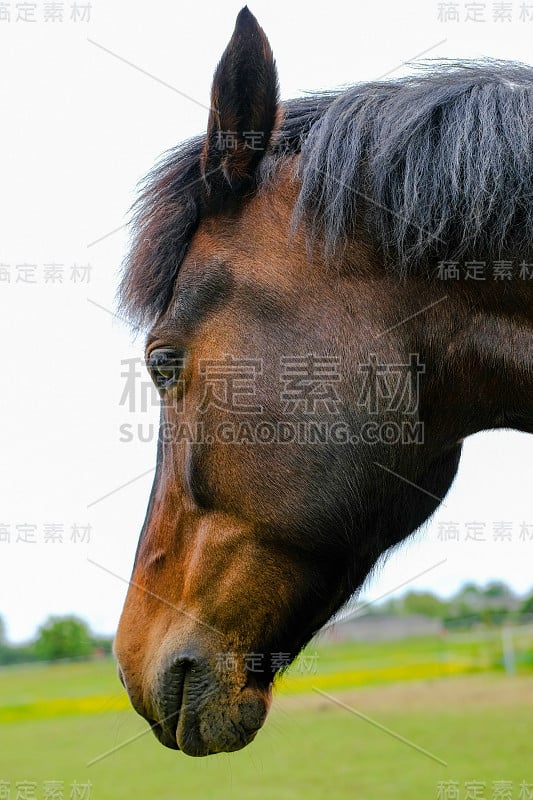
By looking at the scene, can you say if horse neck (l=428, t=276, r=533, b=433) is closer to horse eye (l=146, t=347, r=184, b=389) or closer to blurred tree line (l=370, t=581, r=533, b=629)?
horse eye (l=146, t=347, r=184, b=389)

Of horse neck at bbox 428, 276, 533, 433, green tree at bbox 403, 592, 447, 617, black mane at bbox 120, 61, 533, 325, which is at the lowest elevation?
green tree at bbox 403, 592, 447, 617

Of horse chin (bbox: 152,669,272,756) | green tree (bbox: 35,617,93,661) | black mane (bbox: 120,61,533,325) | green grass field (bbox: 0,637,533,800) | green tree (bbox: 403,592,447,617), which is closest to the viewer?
black mane (bbox: 120,61,533,325)

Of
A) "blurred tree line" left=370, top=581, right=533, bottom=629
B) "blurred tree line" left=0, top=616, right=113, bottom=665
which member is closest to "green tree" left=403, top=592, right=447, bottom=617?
"blurred tree line" left=370, top=581, right=533, bottom=629

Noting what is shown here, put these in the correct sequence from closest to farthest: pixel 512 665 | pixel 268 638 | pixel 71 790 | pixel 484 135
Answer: pixel 484 135, pixel 268 638, pixel 71 790, pixel 512 665

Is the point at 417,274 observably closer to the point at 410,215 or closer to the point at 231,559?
the point at 410,215

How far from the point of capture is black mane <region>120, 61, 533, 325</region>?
2.38m

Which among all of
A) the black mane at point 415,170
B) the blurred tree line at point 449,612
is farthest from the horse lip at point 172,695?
the blurred tree line at point 449,612

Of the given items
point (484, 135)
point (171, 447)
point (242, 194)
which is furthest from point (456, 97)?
point (171, 447)

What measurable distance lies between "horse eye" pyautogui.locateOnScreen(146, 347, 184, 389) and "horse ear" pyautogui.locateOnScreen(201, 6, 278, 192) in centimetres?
55

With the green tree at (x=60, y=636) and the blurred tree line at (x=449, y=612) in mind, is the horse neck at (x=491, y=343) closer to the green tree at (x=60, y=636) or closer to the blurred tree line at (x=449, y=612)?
the green tree at (x=60, y=636)

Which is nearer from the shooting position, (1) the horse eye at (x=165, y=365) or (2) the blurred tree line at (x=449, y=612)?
(1) the horse eye at (x=165, y=365)

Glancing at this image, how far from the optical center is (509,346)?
2414 millimetres

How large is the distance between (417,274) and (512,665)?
13.3 metres

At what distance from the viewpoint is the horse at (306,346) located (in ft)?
7.98
